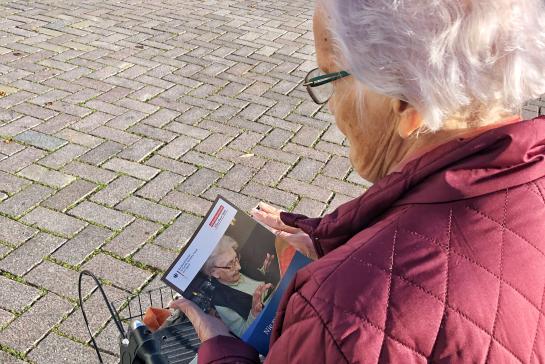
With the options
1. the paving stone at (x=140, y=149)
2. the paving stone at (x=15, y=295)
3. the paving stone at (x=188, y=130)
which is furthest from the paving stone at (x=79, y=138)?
the paving stone at (x=15, y=295)

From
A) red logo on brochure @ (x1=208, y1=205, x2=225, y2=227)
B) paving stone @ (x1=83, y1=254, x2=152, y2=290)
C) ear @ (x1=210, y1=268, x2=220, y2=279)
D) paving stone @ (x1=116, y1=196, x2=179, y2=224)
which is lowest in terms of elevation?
paving stone @ (x1=116, y1=196, x2=179, y2=224)

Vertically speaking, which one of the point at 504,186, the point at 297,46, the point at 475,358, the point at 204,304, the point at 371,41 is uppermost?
the point at 371,41

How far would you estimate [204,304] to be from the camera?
1759mm

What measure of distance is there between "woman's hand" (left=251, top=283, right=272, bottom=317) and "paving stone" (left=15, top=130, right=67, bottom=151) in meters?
2.80

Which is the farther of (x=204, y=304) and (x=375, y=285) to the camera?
(x=204, y=304)

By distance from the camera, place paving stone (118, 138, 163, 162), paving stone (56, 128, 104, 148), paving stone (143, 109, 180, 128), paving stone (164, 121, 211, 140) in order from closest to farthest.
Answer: paving stone (118, 138, 163, 162), paving stone (56, 128, 104, 148), paving stone (164, 121, 211, 140), paving stone (143, 109, 180, 128)

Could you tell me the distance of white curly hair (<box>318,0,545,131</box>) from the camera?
114cm

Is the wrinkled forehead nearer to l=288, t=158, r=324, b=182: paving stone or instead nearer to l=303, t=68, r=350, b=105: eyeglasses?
l=303, t=68, r=350, b=105: eyeglasses

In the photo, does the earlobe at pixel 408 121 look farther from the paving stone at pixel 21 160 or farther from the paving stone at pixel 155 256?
the paving stone at pixel 21 160

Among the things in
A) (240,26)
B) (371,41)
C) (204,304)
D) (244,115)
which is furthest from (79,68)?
(371,41)

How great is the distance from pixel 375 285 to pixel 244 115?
3864 millimetres

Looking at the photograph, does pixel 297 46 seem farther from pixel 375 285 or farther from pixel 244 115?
pixel 375 285

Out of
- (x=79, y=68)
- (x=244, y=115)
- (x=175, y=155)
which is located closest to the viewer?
(x=175, y=155)

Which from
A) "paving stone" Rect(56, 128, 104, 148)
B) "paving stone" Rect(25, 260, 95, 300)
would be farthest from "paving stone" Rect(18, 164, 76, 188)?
"paving stone" Rect(25, 260, 95, 300)
